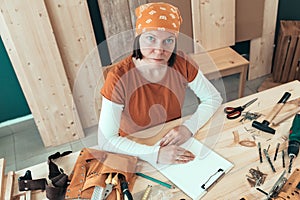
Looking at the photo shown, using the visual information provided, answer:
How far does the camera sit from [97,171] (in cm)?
83

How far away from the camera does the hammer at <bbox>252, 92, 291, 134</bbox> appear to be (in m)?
0.98

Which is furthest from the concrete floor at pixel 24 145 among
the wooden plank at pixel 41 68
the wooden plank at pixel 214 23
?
the wooden plank at pixel 214 23

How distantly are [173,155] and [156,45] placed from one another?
0.35 meters

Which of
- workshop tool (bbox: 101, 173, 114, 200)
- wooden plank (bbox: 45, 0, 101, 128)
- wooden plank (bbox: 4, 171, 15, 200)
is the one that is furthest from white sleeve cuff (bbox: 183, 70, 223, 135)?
wooden plank (bbox: 45, 0, 101, 128)

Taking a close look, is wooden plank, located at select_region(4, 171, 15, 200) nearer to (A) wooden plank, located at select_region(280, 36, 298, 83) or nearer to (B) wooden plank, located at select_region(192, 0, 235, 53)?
(B) wooden plank, located at select_region(192, 0, 235, 53)

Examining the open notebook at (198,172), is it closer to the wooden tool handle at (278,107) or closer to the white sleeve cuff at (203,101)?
the white sleeve cuff at (203,101)

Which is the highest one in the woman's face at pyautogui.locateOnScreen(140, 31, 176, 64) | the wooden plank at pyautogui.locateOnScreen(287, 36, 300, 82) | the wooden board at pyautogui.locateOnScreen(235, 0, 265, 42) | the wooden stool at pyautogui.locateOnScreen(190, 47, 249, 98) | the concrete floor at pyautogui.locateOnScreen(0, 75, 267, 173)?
the woman's face at pyautogui.locateOnScreen(140, 31, 176, 64)

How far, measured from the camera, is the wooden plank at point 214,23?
2.06 meters

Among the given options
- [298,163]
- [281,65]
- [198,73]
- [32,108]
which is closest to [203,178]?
[298,163]

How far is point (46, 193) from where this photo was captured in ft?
2.64

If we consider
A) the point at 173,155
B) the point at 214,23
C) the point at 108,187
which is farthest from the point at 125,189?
the point at 214,23

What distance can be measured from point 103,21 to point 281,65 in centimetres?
140

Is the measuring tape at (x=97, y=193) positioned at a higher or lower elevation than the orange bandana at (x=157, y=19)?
lower

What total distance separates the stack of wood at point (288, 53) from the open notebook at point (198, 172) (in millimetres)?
1576
